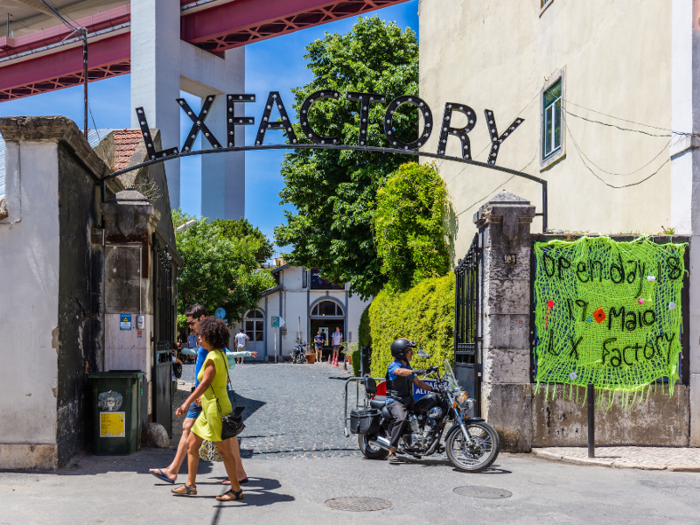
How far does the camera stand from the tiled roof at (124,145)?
1303 cm

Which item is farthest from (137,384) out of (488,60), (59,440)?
(488,60)

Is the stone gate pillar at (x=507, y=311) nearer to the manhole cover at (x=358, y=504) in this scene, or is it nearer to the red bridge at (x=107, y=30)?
the manhole cover at (x=358, y=504)

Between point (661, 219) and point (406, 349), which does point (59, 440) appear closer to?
point (406, 349)

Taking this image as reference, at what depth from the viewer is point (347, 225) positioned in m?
21.8

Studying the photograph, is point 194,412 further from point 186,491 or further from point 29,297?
point 29,297

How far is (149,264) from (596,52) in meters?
8.23

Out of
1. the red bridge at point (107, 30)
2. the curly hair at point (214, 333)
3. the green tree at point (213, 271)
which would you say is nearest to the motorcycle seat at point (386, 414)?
the curly hair at point (214, 333)

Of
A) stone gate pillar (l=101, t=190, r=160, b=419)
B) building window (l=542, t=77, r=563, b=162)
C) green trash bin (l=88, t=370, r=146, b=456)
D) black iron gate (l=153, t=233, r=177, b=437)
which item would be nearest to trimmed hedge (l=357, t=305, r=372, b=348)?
building window (l=542, t=77, r=563, b=162)

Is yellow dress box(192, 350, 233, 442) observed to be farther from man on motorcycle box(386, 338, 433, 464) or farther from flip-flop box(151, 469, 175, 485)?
man on motorcycle box(386, 338, 433, 464)

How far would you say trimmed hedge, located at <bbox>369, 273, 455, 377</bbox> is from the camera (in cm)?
1349

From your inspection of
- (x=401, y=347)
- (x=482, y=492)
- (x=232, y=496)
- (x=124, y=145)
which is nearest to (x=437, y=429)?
(x=401, y=347)

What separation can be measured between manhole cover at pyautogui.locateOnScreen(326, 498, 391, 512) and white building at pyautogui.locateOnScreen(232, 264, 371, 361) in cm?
3850

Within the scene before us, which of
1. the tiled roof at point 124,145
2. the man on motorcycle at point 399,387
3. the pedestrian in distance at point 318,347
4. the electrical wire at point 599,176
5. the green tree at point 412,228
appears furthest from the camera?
the pedestrian in distance at point 318,347

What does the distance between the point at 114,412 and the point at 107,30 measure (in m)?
39.2
